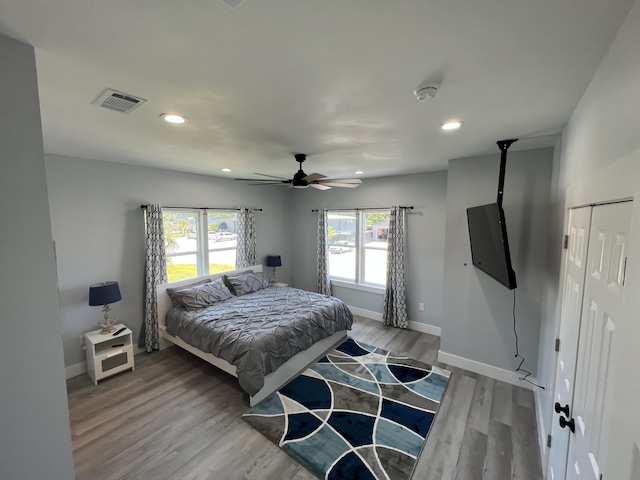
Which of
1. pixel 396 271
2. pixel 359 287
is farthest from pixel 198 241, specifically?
pixel 396 271

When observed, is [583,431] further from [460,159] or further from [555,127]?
[460,159]

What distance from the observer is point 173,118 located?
1830mm

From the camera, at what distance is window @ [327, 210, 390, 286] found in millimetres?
4848

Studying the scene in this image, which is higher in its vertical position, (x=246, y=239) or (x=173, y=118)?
(x=173, y=118)

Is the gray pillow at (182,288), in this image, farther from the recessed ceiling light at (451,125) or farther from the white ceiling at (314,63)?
the recessed ceiling light at (451,125)

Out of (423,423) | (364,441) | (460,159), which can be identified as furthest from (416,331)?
(460,159)

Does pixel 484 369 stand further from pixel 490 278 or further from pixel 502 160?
pixel 502 160

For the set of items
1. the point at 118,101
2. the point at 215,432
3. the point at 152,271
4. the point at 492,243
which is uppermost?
the point at 118,101

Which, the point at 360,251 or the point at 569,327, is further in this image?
the point at 360,251

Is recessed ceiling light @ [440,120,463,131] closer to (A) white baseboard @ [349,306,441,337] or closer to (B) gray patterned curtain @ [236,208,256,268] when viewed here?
(A) white baseboard @ [349,306,441,337]

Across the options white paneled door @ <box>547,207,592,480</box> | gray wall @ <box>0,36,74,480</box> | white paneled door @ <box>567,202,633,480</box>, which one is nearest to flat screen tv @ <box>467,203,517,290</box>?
white paneled door @ <box>547,207,592,480</box>

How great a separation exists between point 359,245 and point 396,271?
0.93 metres

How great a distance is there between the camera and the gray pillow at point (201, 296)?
3.61m

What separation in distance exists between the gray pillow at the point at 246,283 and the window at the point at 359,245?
1.52 meters
